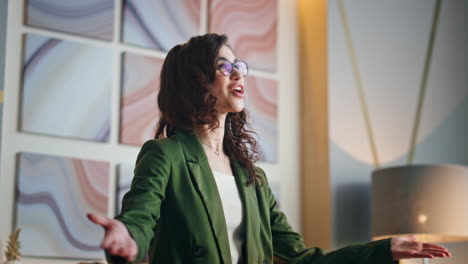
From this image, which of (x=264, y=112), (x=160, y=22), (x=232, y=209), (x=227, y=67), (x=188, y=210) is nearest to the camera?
(x=188, y=210)

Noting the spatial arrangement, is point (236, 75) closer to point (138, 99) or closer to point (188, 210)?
point (188, 210)

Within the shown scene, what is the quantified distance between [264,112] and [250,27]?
0.52 metres

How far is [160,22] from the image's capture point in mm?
3893

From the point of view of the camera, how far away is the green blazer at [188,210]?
5.74 ft

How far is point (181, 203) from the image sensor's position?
1.84 m

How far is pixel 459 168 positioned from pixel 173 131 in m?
2.09

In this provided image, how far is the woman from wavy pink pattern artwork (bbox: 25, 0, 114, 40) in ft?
5.36

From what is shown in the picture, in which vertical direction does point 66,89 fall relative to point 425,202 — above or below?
above

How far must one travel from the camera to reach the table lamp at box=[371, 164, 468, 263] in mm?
3564

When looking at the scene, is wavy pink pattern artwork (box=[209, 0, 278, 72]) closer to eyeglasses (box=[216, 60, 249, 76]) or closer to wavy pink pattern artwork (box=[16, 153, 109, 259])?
wavy pink pattern artwork (box=[16, 153, 109, 259])

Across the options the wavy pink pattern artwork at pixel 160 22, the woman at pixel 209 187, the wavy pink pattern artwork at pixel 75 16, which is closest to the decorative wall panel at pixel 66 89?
the wavy pink pattern artwork at pixel 75 16

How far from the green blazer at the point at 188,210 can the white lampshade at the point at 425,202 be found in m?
1.63

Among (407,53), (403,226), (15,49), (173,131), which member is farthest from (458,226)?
(15,49)

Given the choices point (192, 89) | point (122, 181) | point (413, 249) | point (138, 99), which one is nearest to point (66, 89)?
point (138, 99)
